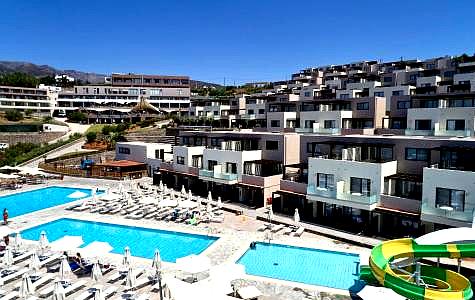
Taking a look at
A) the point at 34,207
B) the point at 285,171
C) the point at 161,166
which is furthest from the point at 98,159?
the point at 285,171

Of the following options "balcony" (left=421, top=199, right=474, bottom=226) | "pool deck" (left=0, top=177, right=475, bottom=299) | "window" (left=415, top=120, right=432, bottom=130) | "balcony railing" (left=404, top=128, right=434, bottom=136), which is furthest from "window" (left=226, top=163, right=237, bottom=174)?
"window" (left=415, top=120, right=432, bottom=130)

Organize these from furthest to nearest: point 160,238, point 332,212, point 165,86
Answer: point 165,86 → point 332,212 → point 160,238

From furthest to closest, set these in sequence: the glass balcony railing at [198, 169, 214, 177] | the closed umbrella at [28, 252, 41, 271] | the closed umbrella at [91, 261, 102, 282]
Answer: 1. the glass balcony railing at [198, 169, 214, 177]
2. the closed umbrella at [28, 252, 41, 271]
3. the closed umbrella at [91, 261, 102, 282]

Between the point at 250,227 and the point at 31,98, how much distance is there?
10479 cm

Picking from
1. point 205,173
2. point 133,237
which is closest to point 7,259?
point 133,237

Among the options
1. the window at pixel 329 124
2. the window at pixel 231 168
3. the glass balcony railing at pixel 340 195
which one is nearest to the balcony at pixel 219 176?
the window at pixel 231 168

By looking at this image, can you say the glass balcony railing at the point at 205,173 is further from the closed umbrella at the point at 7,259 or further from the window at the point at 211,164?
the closed umbrella at the point at 7,259

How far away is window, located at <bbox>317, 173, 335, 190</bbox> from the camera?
91.5ft

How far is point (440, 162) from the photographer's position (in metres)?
24.8

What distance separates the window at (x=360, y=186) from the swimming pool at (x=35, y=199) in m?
26.1

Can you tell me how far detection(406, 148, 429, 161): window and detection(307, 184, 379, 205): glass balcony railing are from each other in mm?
4149

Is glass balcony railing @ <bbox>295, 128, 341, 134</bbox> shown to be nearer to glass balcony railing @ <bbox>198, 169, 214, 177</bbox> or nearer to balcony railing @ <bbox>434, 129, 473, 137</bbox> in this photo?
balcony railing @ <bbox>434, 129, 473, 137</bbox>

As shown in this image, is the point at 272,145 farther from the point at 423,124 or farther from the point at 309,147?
the point at 423,124

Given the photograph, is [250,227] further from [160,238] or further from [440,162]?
[440,162]
